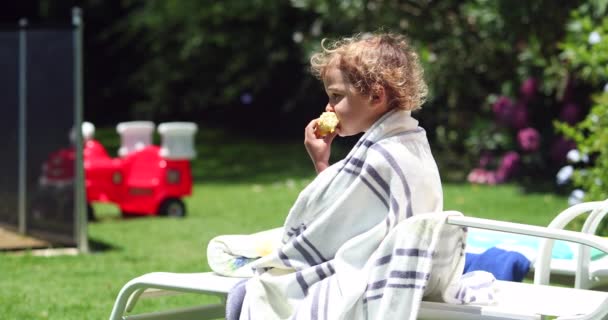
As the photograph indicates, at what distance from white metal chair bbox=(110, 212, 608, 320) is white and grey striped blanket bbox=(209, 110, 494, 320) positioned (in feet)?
0.34

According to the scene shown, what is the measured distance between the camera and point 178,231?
25.8 ft

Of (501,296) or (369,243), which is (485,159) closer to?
(501,296)

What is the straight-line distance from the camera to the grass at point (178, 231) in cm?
517

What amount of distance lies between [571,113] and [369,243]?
24.0 ft

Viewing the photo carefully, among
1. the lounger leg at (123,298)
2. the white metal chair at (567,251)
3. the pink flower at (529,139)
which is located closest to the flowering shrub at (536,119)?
the pink flower at (529,139)

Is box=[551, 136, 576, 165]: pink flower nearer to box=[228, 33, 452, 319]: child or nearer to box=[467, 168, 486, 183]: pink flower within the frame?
box=[467, 168, 486, 183]: pink flower

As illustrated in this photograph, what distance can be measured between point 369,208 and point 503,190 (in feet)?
24.4

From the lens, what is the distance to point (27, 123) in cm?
681

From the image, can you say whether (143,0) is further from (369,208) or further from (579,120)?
(369,208)

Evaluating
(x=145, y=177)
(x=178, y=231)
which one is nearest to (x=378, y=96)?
(x=178, y=231)

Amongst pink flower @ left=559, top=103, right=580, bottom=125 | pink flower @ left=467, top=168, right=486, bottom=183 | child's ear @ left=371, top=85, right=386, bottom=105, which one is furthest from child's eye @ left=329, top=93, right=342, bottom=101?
pink flower @ left=467, top=168, right=486, bottom=183

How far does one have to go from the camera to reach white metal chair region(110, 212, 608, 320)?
2838 mm

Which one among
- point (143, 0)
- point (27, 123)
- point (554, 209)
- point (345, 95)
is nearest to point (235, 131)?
point (143, 0)

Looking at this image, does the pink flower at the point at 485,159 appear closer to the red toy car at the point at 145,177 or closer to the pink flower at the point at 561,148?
the pink flower at the point at 561,148
